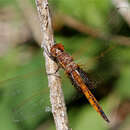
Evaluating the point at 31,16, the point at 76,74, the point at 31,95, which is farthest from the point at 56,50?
the point at 31,16

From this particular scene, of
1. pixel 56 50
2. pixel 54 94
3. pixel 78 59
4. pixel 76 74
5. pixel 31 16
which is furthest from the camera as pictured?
pixel 31 16

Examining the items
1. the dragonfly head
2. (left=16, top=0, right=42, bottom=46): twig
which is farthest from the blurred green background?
the dragonfly head

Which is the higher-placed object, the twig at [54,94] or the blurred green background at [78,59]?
the twig at [54,94]

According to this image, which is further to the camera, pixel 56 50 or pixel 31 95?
pixel 31 95

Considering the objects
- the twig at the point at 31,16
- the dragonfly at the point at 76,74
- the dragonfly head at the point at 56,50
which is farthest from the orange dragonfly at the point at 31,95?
the twig at the point at 31,16

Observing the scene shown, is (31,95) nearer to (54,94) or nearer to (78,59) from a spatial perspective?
(78,59)

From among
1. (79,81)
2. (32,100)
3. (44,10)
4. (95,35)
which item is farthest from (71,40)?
(44,10)

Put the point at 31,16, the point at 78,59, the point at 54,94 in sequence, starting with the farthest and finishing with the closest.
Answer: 1. the point at 31,16
2. the point at 78,59
3. the point at 54,94

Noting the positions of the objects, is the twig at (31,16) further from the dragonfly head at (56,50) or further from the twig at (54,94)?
the twig at (54,94)

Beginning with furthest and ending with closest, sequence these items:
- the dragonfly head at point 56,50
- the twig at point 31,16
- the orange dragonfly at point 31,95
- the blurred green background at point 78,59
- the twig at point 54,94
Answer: the twig at point 31,16
the blurred green background at point 78,59
the orange dragonfly at point 31,95
the dragonfly head at point 56,50
the twig at point 54,94
